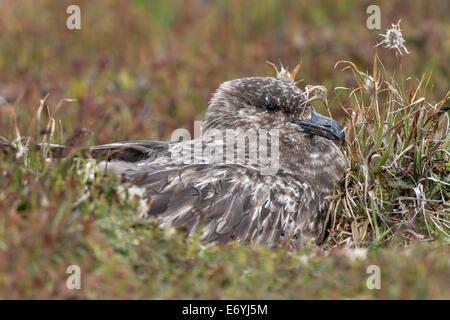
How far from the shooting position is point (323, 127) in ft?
14.6

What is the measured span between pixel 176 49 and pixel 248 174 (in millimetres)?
5193

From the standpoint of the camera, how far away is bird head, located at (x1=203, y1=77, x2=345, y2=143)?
14.9ft

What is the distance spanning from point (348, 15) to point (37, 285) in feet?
24.3

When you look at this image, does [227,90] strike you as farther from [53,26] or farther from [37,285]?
[53,26]

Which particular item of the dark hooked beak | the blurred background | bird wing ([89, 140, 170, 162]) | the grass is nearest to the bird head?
the dark hooked beak

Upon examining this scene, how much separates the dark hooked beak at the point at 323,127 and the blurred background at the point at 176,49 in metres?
2.46

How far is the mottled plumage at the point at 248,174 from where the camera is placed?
156 inches

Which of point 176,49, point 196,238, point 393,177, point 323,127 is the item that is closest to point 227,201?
point 196,238

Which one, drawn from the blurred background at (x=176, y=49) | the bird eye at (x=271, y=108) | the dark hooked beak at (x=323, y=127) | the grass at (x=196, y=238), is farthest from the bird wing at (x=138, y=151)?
the blurred background at (x=176, y=49)

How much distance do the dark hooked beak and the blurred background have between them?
2.46 metres

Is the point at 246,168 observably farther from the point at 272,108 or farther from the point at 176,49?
the point at 176,49

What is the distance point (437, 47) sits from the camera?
27.6 ft

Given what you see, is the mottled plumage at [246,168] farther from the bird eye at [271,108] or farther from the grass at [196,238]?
the grass at [196,238]

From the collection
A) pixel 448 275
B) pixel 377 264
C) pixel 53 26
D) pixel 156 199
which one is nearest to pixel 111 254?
pixel 156 199
